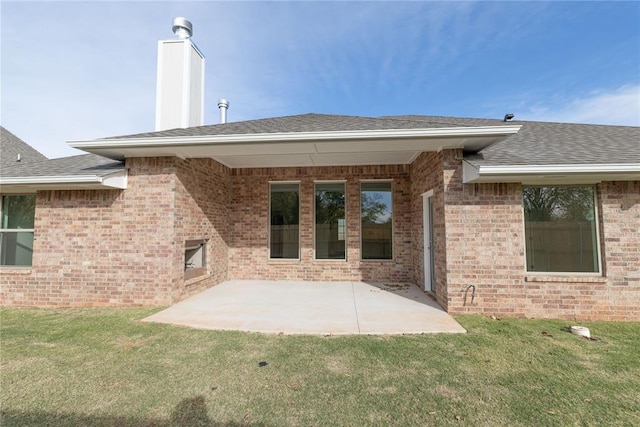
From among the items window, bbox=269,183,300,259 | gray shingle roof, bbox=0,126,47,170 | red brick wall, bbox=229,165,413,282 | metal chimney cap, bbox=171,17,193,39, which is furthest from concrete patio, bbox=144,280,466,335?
gray shingle roof, bbox=0,126,47,170

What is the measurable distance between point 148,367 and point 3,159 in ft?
32.9

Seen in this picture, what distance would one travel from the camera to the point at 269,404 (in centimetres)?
250

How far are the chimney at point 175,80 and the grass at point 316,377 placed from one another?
5307 mm

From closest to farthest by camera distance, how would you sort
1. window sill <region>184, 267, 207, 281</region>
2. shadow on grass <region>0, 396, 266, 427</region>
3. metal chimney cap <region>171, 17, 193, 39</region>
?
shadow on grass <region>0, 396, 266, 427</region> < window sill <region>184, 267, 207, 281</region> < metal chimney cap <region>171, 17, 193, 39</region>

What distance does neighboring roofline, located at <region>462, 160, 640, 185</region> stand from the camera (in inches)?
171

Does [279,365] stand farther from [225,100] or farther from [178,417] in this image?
[225,100]

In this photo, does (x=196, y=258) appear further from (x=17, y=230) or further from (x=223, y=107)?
(x=223, y=107)

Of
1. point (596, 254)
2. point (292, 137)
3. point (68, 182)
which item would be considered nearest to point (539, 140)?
point (596, 254)

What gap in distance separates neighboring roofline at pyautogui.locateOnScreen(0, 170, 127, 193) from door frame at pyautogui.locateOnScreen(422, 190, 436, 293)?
21.9 feet

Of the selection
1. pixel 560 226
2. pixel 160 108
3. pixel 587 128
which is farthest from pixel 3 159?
pixel 587 128

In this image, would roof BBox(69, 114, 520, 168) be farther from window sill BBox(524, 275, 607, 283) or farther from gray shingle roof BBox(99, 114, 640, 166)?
window sill BBox(524, 275, 607, 283)

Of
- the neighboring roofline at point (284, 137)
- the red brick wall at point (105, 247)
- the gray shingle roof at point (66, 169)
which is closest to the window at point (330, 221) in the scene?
the neighboring roofline at point (284, 137)

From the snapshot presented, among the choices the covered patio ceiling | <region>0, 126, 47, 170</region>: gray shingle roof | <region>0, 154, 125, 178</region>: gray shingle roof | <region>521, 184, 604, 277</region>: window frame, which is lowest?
<region>521, 184, 604, 277</region>: window frame

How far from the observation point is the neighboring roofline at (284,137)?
15.0ft
